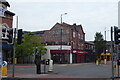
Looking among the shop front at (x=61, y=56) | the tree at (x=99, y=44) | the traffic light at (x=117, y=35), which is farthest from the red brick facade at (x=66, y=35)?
the traffic light at (x=117, y=35)

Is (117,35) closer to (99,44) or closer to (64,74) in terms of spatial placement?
(64,74)

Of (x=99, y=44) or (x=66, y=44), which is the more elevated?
(x=99, y=44)

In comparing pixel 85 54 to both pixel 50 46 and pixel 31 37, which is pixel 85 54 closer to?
pixel 50 46

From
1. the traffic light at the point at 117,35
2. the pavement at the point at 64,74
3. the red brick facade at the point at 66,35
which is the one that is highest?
the red brick facade at the point at 66,35

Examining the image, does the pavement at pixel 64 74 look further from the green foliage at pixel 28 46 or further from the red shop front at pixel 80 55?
the red shop front at pixel 80 55

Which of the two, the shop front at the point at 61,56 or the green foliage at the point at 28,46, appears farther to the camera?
the shop front at the point at 61,56

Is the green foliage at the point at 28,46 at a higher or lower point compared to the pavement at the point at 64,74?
higher

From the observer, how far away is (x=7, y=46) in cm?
3894

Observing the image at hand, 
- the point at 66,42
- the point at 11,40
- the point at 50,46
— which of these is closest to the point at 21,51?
the point at 50,46

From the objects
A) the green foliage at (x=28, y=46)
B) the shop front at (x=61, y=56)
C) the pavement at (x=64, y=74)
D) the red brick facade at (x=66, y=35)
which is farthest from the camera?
the red brick facade at (x=66, y=35)

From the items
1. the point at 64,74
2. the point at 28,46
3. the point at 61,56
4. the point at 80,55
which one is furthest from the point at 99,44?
the point at 64,74

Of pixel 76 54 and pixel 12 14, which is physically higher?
pixel 12 14

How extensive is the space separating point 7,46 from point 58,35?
3079 centimetres

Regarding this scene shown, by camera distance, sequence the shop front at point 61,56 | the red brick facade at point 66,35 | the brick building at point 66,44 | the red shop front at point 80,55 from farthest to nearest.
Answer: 1. the red brick facade at point 66,35
2. the red shop front at point 80,55
3. the brick building at point 66,44
4. the shop front at point 61,56
